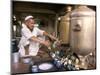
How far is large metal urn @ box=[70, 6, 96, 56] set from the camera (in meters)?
2.83

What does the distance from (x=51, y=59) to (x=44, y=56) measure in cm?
11

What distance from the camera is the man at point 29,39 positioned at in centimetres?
261

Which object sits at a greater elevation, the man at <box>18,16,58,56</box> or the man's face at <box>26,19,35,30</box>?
the man's face at <box>26,19,35,30</box>

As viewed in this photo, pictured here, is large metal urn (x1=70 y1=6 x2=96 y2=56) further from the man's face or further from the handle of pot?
the man's face

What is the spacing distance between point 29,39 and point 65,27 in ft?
1.75

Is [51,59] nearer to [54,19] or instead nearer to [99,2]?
[54,19]

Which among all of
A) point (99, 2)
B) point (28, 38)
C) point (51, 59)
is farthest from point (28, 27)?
point (99, 2)

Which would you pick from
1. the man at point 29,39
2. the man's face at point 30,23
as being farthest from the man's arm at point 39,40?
the man's face at point 30,23

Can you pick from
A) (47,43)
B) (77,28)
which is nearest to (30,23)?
(47,43)

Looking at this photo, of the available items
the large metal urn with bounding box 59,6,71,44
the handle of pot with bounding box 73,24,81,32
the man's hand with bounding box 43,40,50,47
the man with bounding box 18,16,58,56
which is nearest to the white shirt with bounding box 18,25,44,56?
the man with bounding box 18,16,58,56

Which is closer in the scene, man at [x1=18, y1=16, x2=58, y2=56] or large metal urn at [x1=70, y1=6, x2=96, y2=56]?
man at [x1=18, y1=16, x2=58, y2=56]

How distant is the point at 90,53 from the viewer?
2914mm

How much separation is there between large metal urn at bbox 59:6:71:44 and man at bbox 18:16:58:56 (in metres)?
0.29

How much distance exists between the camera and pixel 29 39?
8.64ft
